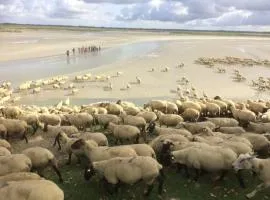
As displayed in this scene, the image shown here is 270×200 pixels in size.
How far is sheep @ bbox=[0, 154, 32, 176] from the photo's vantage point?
1016 cm

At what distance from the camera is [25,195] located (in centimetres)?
824

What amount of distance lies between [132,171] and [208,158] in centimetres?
207

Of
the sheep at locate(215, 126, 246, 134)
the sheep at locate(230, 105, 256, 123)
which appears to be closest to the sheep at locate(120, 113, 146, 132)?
the sheep at locate(215, 126, 246, 134)

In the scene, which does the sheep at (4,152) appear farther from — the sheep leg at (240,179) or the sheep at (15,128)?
the sheep leg at (240,179)

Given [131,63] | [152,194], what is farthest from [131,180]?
[131,63]

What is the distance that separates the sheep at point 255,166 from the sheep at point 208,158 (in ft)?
0.87

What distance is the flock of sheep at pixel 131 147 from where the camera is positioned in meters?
9.85

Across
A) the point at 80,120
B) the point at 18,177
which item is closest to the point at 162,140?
the point at 18,177

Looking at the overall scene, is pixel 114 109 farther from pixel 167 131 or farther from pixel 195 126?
pixel 167 131

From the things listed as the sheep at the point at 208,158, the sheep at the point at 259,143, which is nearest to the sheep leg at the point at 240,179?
the sheep at the point at 208,158

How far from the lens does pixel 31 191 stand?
27.1 feet

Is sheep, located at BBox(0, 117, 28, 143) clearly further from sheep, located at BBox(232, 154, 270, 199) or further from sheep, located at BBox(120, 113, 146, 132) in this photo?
sheep, located at BBox(232, 154, 270, 199)

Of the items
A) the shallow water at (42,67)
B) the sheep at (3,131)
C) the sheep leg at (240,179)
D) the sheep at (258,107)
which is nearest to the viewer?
the sheep leg at (240,179)

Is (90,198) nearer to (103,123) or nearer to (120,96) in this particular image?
(103,123)
